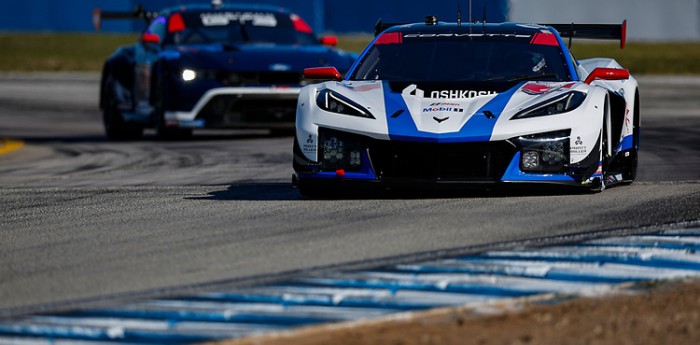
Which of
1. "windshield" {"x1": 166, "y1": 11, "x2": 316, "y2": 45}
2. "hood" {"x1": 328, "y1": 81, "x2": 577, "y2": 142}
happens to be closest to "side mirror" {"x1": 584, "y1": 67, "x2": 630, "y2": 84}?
"hood" {"x1": 328, "y1": 81, "x2": 577, "y2": 142}

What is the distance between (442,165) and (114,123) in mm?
8954

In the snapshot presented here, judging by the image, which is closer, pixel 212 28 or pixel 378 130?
pixel 378 130

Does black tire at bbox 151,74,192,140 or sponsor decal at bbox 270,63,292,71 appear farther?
black tire at bbox 151,74,192,140

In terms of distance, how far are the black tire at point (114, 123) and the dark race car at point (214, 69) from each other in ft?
0.05

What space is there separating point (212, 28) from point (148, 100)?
3.49ft

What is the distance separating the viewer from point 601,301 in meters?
5.38

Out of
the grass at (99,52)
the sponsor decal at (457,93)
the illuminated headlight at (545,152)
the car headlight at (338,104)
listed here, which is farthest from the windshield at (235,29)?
the grass at (99,52)

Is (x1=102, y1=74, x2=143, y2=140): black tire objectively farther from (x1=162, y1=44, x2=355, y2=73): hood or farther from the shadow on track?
the shadow on track

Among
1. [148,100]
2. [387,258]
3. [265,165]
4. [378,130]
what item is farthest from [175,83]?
[387,258]

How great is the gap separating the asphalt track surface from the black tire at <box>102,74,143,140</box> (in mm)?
3587

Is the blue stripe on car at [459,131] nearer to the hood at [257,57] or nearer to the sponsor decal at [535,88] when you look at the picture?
the sponsor decal at [535,88]

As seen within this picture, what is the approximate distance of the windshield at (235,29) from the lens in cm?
1587

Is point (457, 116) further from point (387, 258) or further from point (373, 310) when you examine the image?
point (373, 310)

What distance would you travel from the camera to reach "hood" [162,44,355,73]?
14.9m
